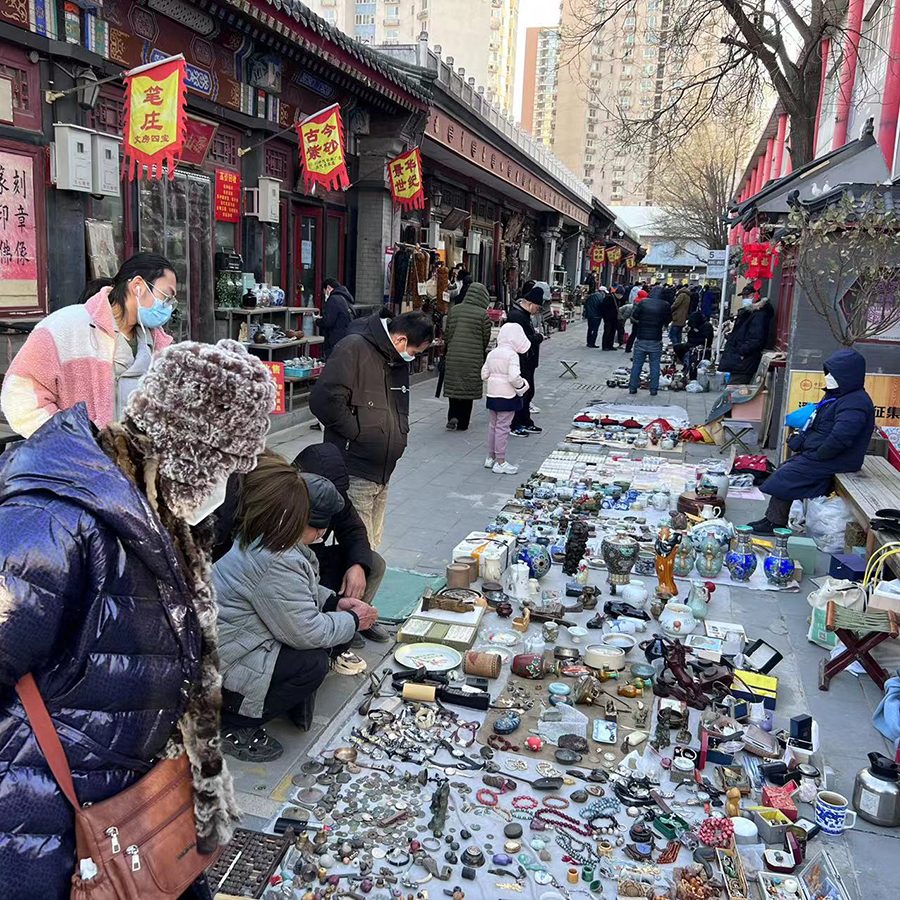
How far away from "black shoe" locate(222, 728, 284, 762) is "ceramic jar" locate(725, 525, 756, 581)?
12.1 ft

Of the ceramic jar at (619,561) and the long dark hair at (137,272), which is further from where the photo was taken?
the ceramic jar at (619,561)

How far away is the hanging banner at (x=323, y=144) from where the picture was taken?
9172mm

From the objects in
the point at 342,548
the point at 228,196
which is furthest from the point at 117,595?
the point at 228,196

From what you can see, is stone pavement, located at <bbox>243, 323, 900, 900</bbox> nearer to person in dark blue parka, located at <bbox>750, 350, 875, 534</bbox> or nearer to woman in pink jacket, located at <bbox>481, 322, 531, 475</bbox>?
woman in pink jacket, located at <bbox>481, 322, 531, 475</bbox>

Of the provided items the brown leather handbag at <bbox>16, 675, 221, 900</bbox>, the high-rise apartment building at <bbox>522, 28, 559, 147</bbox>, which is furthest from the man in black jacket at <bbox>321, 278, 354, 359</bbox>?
the high-rise apartment building at <bbox>522, 28, 559, 147</bbox>

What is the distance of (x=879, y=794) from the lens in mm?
3334

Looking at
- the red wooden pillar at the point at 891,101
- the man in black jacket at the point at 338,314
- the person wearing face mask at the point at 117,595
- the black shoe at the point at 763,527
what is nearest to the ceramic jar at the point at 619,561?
the black shoe at the point at 763,527

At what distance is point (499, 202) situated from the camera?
22.1m

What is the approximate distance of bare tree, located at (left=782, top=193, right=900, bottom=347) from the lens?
8.34 m

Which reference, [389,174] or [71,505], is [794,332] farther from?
[71,505]

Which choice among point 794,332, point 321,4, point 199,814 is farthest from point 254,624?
point 321,4

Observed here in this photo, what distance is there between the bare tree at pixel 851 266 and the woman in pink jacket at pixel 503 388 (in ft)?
10.3

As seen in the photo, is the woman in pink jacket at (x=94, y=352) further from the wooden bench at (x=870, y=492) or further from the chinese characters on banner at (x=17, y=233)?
the wooden bench at (x=870, y=492)

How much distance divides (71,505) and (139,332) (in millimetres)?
2501
